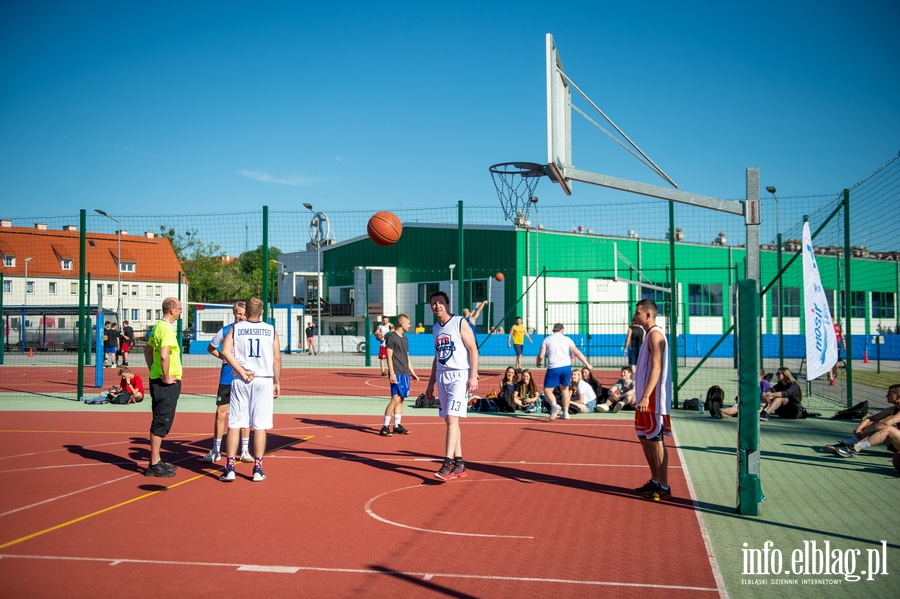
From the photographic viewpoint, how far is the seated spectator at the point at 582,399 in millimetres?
14773

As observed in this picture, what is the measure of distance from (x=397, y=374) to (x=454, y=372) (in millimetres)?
3254

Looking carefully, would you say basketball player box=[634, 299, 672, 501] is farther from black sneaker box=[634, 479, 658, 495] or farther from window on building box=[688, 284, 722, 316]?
window on building box=[688, 284, 722, 316]

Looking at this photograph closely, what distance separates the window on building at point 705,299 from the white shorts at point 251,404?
100ft

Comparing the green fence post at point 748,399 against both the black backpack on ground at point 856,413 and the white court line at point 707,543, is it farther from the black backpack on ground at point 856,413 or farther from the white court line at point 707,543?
the black backpack on ground at point 856,413

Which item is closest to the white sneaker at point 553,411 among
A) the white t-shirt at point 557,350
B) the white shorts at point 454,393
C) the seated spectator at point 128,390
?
the white t-shirt at point 557,350

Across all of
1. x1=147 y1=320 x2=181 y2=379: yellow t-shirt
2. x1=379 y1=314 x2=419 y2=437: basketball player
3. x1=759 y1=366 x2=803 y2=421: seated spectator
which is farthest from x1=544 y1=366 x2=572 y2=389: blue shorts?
x1=147 y1=320 x2=181 y2=379: yellow t-shirt

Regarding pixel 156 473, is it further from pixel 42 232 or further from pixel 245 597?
pixel 42 232

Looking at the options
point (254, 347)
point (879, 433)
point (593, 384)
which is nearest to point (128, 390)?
point (254, 347)

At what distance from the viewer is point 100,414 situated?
47.4ft

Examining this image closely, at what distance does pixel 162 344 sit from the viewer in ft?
26.9

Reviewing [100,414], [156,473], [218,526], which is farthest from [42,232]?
[218,526]

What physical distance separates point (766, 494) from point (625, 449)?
10.1 feet

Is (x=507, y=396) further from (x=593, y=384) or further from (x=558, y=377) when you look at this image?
(x=593, y=384)

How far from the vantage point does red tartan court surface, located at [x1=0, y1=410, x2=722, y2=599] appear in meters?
4.89
